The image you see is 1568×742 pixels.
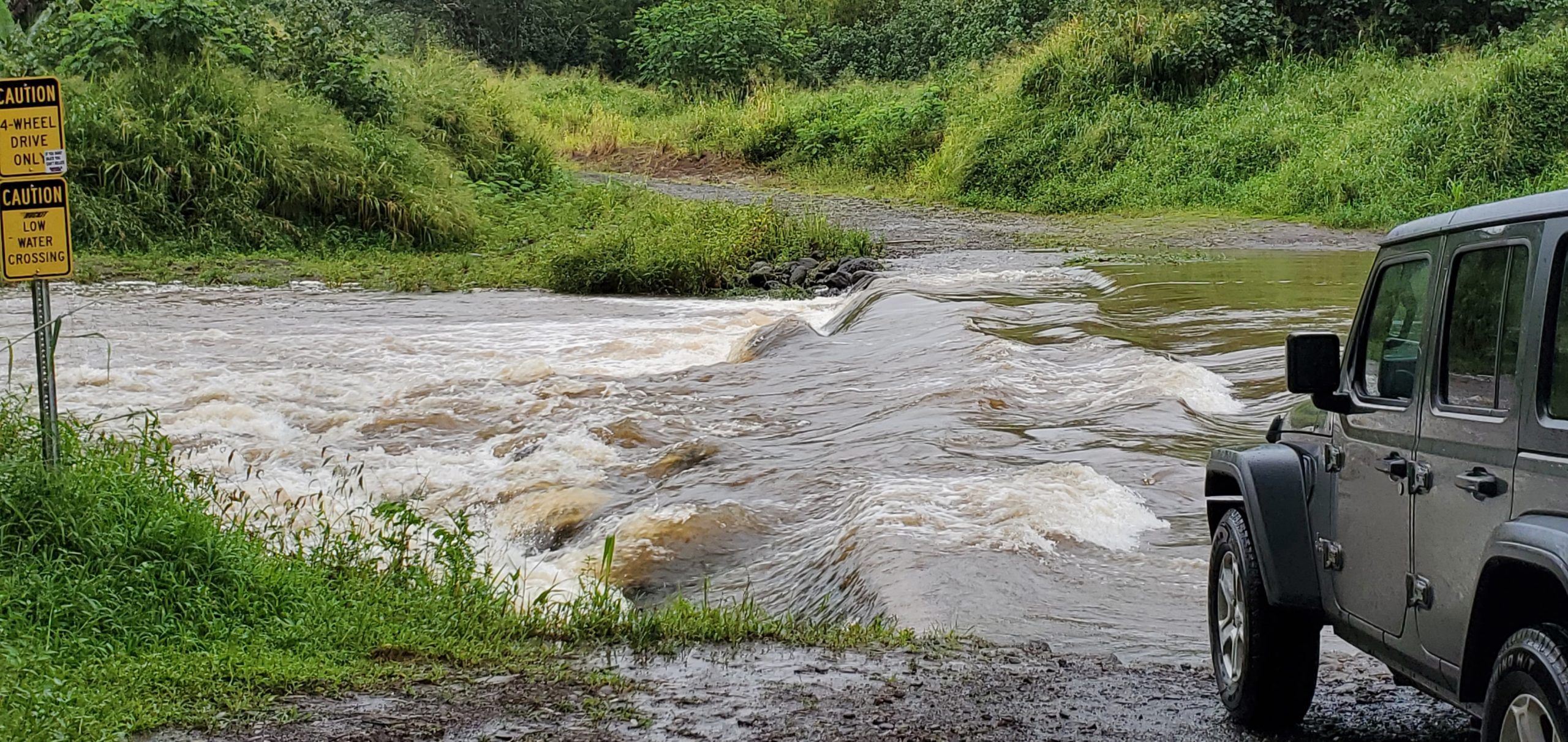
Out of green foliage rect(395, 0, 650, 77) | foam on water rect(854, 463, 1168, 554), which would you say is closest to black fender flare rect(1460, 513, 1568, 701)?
foam on water rect(854, 463, 1168, 554)

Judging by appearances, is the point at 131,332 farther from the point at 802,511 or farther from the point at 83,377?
the point at 802,511

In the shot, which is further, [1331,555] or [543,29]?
[543,29]

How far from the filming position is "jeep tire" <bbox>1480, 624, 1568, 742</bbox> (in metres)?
2.72

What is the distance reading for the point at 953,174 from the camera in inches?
1148

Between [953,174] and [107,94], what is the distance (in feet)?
50.7

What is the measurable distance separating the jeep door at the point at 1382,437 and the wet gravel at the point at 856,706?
757 mm

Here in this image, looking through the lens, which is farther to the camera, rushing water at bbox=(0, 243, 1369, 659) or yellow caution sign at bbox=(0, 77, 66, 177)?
rushing water at bbox=(0, 243, 1369, 659)

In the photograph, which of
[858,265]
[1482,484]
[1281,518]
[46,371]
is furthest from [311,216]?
[1482,484]

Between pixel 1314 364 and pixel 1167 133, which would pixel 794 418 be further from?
pixel 1167 133

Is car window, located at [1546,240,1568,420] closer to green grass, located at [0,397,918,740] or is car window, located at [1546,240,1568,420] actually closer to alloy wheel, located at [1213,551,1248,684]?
alloy wheel, located at [1213,551,1248,684]

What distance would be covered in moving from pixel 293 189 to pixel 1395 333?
1923 cm

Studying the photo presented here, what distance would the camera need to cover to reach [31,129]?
564cm


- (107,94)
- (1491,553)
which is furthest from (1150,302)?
(107,94)

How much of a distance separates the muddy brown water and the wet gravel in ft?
2.00
